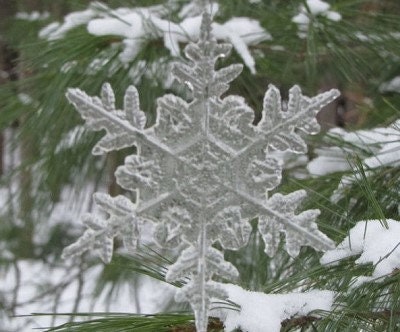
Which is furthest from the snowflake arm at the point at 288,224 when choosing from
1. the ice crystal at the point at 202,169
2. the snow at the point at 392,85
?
the snow at the point at 392,85

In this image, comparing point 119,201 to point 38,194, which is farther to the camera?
point 38,194

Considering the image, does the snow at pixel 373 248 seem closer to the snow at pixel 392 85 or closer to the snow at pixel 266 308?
the snow at pixel 266 308

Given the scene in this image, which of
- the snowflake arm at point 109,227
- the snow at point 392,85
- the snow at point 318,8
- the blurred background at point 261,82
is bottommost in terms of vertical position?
the snow at point 392,85

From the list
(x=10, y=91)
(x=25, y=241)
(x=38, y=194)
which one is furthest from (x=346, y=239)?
(x=25, y=241)

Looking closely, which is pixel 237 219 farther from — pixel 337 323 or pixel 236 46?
pixel 236 46

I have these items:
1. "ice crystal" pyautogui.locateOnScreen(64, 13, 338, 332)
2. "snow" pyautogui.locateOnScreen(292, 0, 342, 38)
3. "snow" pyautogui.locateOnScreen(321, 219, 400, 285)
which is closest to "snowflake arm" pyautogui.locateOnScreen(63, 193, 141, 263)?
"ice crystal" pyautogui.locateOnScreen(64, 13, 338, 332)

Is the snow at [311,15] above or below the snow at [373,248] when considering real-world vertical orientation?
above
